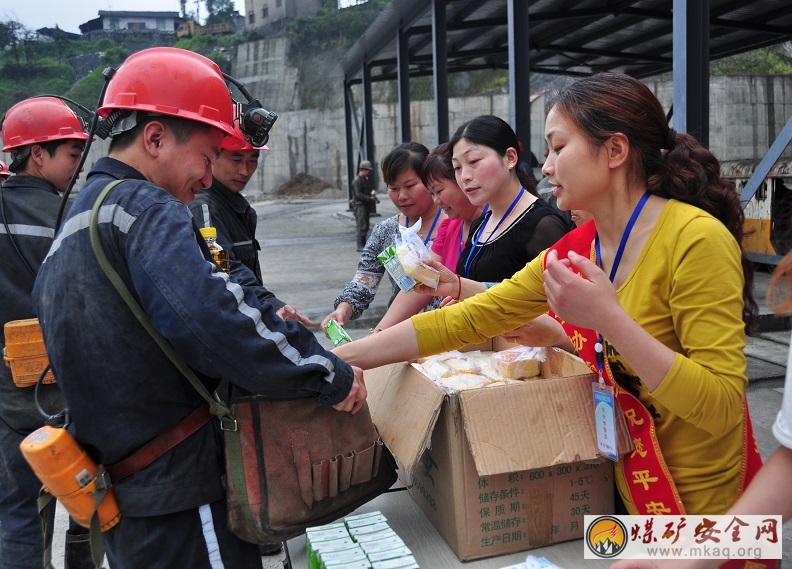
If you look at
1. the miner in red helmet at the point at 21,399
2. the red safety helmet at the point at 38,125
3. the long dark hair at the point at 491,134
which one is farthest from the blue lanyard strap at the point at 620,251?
the red safety helmet at the point at 38,125

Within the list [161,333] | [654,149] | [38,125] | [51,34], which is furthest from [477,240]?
[51,34]

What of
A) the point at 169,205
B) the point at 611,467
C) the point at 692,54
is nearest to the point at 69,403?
the point at 169,205

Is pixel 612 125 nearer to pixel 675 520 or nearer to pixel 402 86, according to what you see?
pixel 675 520

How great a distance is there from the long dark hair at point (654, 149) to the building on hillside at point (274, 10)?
172 ft

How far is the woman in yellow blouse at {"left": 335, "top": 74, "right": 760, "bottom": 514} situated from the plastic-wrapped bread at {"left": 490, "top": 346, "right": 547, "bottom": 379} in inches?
10.2

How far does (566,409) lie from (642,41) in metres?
13.0

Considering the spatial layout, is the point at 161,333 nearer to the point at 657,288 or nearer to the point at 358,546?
the point at 358,546

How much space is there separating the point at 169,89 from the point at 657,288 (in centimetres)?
122

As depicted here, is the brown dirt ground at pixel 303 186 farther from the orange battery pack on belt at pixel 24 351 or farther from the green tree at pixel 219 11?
the green tree at pixel 219 11

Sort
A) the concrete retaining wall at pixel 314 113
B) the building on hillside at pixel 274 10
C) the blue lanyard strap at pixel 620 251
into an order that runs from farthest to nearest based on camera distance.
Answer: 1. the building on hillside at pixel 274 10
2. the concrete retaining wall at pixel 314 113
3. the blue lanyard strap at pixel 620 251

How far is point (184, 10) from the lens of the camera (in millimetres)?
77438

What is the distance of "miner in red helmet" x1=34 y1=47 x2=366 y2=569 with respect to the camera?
4.72 feet

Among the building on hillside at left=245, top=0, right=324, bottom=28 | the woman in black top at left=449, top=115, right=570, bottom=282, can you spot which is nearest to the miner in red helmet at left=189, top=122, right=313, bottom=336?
the woman in black top at left=449, top=115, right=570, bottom=282

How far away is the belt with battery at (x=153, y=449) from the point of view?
154 cm
